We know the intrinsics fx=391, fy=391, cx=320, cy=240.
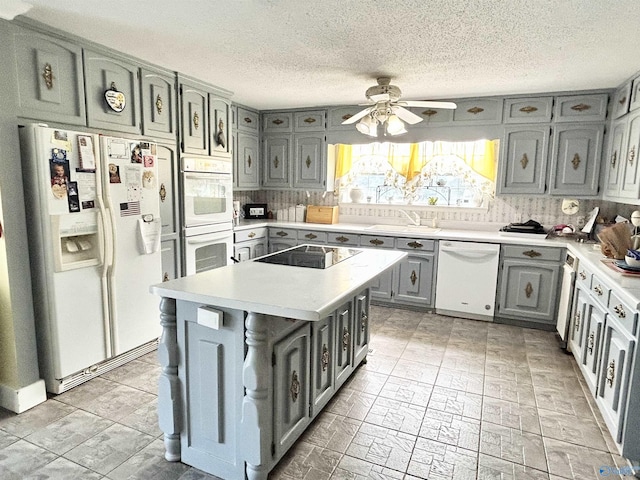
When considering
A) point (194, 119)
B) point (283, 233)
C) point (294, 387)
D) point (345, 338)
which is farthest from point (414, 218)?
point (294, 387)

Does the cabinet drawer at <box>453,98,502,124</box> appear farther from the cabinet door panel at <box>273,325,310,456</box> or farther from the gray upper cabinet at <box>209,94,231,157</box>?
the cabinet door panel at <box>273,325,310,456</box>

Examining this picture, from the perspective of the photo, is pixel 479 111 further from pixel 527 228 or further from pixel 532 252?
pixel 532 252

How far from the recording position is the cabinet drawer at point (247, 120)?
4637mm

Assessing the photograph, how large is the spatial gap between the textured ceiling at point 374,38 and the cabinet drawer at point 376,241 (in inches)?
61.8

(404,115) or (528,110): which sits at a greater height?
(528,110)

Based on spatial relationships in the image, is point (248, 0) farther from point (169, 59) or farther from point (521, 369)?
point (521, 369)

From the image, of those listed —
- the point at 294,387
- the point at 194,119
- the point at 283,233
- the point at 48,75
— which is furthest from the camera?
the point at 283,233

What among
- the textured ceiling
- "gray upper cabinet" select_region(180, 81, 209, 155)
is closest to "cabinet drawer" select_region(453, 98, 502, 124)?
the textured ceiling

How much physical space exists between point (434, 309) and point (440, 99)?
7.25ft

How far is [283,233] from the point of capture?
15.7 ft

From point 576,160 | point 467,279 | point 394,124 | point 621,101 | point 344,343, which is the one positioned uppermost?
point 621,101

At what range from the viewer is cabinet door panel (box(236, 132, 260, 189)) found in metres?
4.68

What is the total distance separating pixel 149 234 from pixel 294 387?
172cm

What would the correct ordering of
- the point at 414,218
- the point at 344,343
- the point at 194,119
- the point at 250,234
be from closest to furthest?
the point at 344,343 < the point at 194,119 < the point at 250,234 < the point at 414,218
